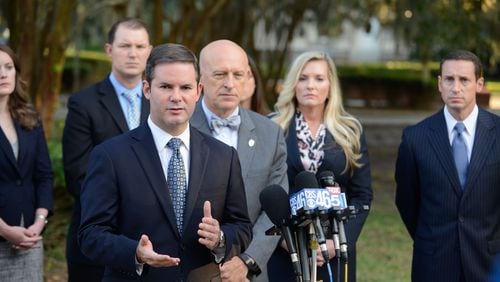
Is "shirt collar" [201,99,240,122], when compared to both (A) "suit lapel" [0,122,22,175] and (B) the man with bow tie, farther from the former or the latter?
(A) "suit lapel" [0,122,22,175]

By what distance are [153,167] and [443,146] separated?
233cm

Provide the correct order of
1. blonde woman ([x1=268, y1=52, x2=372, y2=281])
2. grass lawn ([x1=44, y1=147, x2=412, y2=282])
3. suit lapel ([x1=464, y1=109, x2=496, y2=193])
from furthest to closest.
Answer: grass lawn ([x1=44, y1=147, x2=412, y2=282])
blonde woman ([x1=268, y1=52, x2=372, y2=281])
suit lapel ([x1=464, y1=109, x2=496, y2=193])

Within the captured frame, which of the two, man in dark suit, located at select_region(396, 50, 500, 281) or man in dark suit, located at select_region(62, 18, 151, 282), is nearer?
man in dark suit, located at select_region(396, 50, 500, 281)

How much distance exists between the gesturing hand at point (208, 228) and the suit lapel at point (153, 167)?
173mm

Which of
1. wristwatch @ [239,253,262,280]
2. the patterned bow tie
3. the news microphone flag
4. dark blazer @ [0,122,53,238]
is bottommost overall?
wristwatch @ [239,253,262,280]

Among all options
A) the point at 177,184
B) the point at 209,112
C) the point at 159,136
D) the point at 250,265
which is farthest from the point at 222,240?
the point at 209,112

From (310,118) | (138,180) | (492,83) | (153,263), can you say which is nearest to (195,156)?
(138,180)

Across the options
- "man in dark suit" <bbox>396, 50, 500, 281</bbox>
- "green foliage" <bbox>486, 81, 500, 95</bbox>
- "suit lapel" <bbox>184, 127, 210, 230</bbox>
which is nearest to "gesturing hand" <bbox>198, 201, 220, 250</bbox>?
"suit lapel" <bbox>184, 127, 210, 230</bbox>

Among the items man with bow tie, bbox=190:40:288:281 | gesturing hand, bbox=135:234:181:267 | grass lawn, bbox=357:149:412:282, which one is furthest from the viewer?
grass lawn, bbox=357:149:412:282

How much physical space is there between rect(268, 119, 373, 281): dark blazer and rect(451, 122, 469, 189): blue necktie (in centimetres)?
60

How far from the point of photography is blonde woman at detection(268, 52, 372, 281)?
19.6ft

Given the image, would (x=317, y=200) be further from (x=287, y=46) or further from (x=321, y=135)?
(x=287, y=46)

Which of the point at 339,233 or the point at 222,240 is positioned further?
the point at 222,240

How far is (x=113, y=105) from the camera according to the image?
6.16 m
